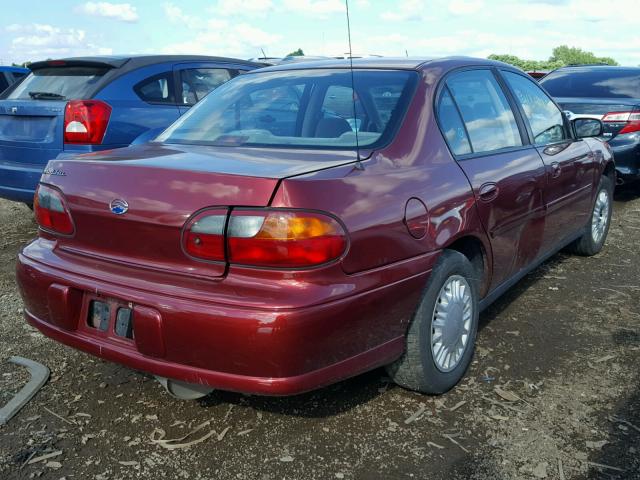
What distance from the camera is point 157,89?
5.83 metres

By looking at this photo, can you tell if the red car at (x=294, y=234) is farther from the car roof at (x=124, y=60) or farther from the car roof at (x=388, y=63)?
the car roof at (x=124, y=60)

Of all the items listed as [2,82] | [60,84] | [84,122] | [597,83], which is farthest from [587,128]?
[2,82]

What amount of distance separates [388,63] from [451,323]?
1.35 meters

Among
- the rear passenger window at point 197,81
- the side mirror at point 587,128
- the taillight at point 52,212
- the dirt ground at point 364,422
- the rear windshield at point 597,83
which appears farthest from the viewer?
the rear windshield at point 597,83

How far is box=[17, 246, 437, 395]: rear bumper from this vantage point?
217cm

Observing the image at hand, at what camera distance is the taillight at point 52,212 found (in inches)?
104

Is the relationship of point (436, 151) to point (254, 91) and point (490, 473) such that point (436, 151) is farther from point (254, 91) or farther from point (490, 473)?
point (490, 473)

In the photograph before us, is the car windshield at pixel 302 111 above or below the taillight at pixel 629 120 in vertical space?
above

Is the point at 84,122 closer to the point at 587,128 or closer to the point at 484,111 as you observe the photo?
the point at 484,111

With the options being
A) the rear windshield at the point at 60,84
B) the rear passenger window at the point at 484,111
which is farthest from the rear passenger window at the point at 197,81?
the rear passenger window at the point at 484,111

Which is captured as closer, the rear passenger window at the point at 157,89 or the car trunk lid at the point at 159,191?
the car trunk lid at the point at 159,191

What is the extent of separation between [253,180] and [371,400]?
4.13ft

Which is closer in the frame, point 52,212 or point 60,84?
point 52,212

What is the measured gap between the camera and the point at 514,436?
264cm
